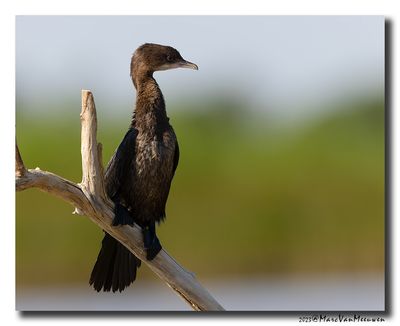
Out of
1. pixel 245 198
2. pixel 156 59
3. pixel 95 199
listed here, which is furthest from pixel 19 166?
pixel 245 198

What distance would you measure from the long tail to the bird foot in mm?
196

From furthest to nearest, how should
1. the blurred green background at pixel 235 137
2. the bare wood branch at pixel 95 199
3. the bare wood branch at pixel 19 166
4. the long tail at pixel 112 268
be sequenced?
1. the blurred green background at pixel 235 137
2. the long tail at pixel 112 268
3. the bare wood branch at pixel 95 199
4. the bare wood branch at pixel 19 166

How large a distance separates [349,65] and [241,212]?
112 cm

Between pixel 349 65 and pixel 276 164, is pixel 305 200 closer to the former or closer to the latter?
pixel 276 164

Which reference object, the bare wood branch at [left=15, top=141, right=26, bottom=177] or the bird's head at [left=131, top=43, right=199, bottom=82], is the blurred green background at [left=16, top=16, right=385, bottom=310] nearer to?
the bird's head at [left=131, top=43, right=199, bottom=82]

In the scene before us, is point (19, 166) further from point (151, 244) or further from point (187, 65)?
point (187, 65)

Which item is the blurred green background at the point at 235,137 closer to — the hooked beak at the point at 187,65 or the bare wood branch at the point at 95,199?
the hooked beak at the point at 187,65

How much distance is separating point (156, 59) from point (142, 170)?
59cm

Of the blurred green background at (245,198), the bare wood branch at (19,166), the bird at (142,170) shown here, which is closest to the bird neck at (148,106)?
the bird at (142,170)

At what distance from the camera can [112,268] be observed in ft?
19.9

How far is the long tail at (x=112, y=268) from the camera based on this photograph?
6062 millimetres

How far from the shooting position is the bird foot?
5883 millimetres

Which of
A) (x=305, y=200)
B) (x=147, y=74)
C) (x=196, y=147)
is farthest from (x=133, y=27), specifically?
(x=305, y=200)

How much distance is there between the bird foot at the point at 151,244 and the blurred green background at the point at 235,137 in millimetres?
612
